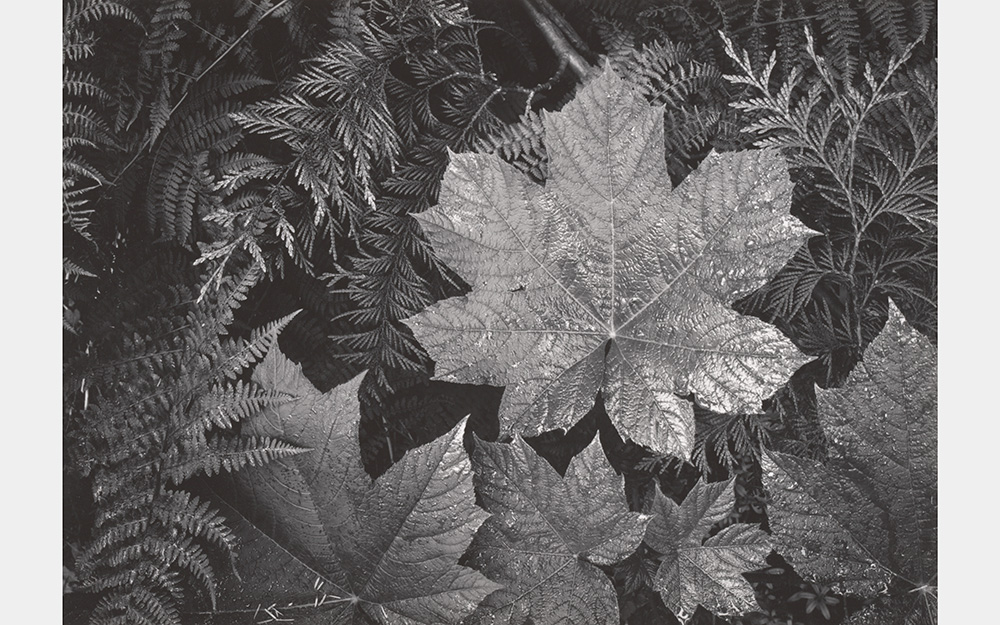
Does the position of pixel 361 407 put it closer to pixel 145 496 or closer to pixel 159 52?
pixel 145 496

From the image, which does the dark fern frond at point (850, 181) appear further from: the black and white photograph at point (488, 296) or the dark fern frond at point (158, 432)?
the dark fern frond at point (158, 432)

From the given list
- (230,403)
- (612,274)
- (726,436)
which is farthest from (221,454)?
(726,436)

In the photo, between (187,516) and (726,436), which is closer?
(187,516)

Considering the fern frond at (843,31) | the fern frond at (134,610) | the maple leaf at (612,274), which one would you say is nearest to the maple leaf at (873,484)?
the maple leaf at (612,274)

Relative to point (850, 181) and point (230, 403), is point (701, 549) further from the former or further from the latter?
point (230, 403)

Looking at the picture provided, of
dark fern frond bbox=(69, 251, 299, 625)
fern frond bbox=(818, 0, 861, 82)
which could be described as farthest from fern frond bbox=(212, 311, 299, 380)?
fern frond bbox=(818, 0, 861, 82)

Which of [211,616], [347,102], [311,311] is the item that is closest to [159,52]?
[347,102]
